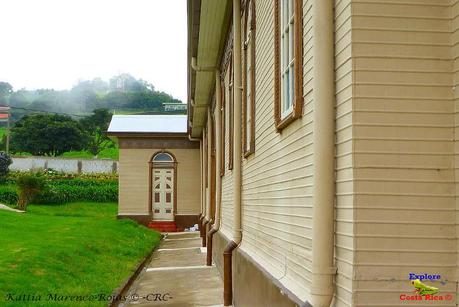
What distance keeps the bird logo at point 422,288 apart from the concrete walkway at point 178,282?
6.65 m

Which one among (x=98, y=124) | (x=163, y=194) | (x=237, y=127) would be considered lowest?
(x=163, y=194)

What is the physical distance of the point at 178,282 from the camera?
1230cm

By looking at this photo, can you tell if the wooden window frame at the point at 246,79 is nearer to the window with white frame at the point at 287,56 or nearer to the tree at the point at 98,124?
the window with white frame at the point at 287,56

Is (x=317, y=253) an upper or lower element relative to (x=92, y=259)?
upper

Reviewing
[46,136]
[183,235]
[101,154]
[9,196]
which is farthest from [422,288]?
[101,154]

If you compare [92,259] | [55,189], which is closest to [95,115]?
[55,189]

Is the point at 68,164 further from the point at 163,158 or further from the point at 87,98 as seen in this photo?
the point at 87,98

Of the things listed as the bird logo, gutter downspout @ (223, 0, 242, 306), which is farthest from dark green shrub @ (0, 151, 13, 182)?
the bird logo

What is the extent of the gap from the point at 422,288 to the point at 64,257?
411 inches

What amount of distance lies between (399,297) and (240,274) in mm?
5266

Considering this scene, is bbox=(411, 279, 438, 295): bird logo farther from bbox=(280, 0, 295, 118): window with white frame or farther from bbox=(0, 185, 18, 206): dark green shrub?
bbox=(0, 185, 18, 206): dark green shrub

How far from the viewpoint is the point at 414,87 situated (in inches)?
135

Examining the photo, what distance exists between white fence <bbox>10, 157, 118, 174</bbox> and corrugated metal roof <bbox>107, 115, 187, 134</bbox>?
27.9 metres

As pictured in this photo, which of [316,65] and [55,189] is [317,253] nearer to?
[316,65]
